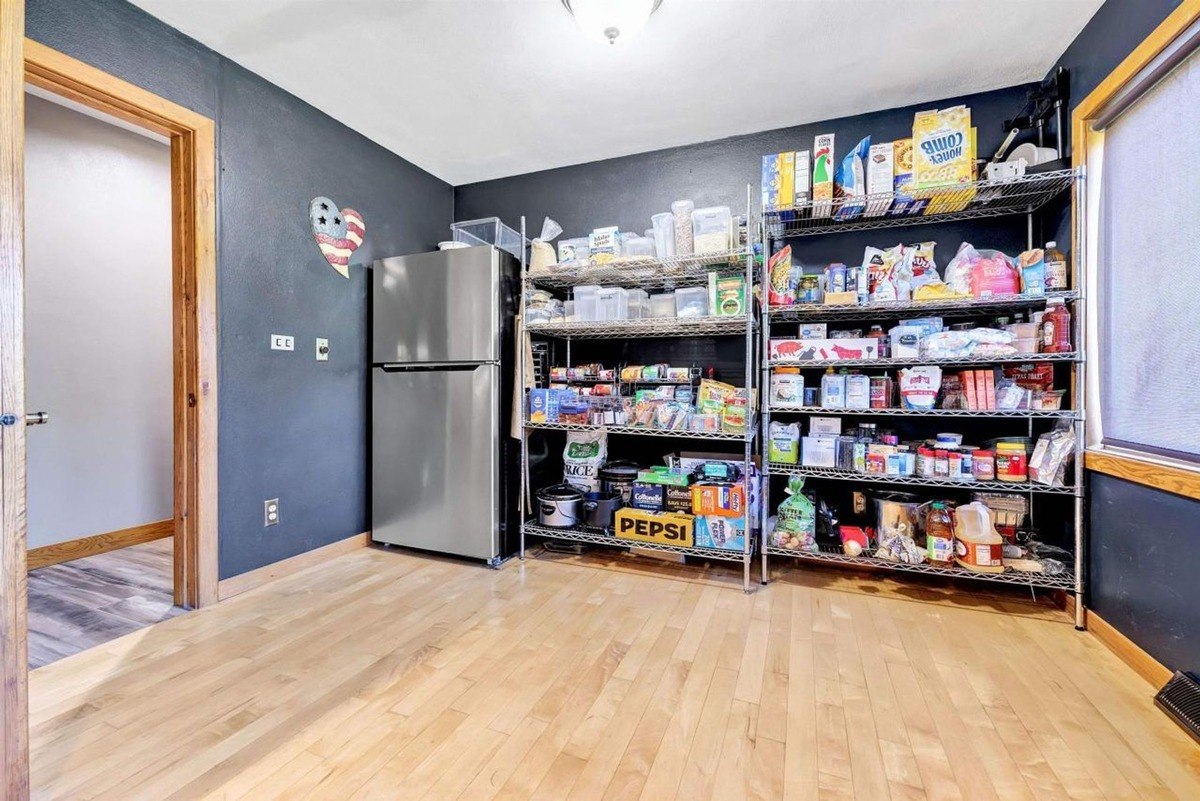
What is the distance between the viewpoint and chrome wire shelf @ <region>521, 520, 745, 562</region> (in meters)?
2.26

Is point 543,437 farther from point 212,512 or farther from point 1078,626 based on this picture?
point 1078,626

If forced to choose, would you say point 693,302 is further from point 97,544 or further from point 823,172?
point 97,544

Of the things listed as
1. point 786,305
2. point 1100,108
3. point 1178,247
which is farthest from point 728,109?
point 1178,247

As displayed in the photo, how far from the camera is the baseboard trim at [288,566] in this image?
83.6 inches

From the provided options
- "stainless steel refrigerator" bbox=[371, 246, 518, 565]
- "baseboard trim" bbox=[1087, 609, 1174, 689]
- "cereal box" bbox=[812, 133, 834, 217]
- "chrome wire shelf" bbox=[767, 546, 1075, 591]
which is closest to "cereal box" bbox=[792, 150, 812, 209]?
"cereal box" bbox=[812, 133, 834, 217]

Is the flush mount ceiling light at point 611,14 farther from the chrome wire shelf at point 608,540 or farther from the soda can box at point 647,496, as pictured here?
the chrome wire shelf at point 608,540

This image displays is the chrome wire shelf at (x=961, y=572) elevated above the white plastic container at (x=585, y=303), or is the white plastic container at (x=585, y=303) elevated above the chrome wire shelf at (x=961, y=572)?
the white plastic container at (x=585, y=303)

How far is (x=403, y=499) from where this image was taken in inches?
105

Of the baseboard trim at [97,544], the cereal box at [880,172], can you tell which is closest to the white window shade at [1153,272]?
Answer: the cereal box at [880,172]

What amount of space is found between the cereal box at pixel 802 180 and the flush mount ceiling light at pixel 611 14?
3.00 feet

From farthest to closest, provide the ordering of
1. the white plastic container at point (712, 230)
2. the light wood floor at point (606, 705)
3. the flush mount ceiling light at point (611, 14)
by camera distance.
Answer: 1. the white plastic container at point (712, 230)
2. the flush mount ceiling light at point (611, 14)
3. the light wood floor at point (606, 705)

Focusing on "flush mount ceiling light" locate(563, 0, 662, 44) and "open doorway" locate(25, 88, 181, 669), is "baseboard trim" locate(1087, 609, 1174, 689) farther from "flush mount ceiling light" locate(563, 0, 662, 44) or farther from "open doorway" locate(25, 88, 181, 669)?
"open doorway" locate(25, 88, 181, 669)

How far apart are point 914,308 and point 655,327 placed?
1180 mm

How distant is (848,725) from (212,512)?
2.45 metres
